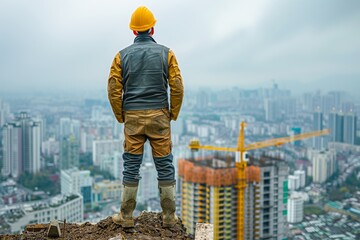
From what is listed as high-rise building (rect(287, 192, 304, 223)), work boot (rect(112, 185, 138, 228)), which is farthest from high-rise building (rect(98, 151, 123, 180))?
work boot (rect(112, 185, 138, 228))

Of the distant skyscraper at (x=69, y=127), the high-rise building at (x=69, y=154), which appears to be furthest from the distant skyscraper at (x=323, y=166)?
the distant skyscraper at (x=69, y=127)

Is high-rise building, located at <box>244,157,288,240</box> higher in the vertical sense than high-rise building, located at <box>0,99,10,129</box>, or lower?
lower

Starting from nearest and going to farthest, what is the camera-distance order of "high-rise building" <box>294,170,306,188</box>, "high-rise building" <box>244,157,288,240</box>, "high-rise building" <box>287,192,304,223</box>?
1. "high-rise building" <box>244,157,288,240</box>
2. "high-rise building" <box>287,192,304,223</box>
3. "high-rise building" <box>294,170,306,188</box>

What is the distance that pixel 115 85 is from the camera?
229cm

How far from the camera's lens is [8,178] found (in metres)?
20.8

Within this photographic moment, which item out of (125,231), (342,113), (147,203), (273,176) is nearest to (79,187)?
(147,203)

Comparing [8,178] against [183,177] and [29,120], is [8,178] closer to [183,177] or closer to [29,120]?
[29,120]

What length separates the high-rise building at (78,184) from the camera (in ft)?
67.6

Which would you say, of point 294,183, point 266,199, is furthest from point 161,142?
point 294,183

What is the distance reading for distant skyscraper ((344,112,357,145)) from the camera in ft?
73.7

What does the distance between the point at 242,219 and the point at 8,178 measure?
12.2 meters

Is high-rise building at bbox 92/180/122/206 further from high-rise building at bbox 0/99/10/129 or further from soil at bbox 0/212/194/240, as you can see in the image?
soil at bbox 0/212/194/240

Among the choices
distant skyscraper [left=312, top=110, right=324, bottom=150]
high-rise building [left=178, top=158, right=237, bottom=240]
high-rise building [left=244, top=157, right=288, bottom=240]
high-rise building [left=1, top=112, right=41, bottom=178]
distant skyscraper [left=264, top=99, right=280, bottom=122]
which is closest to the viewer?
high-rise building [left=178, top=158, right=237, bottom=240]

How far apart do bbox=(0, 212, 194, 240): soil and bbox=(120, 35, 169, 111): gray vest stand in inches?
24.9
